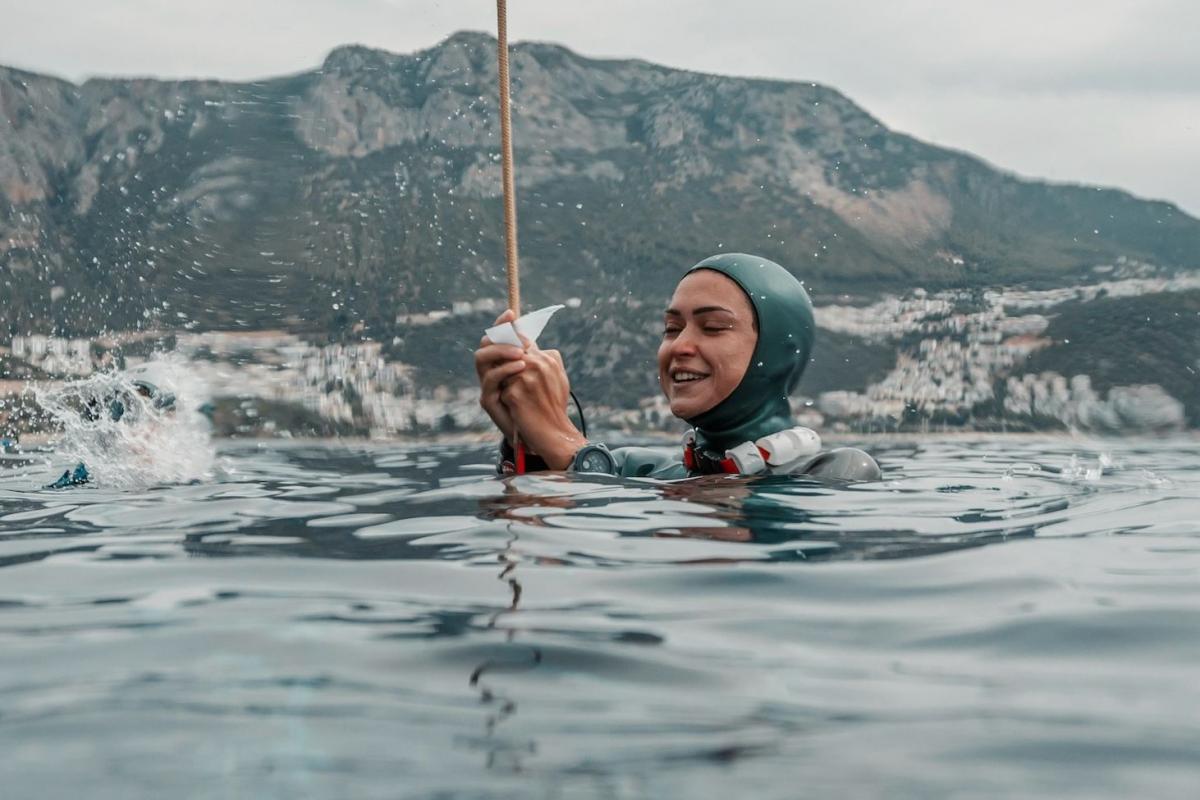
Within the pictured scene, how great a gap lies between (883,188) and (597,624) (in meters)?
40.4

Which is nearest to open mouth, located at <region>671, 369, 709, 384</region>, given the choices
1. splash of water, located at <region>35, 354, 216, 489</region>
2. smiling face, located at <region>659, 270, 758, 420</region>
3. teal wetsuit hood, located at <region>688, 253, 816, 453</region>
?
smiling face, located at <region>659, 270, 758, 420</region>

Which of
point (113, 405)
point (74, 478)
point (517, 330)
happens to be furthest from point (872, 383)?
point (517, 330)

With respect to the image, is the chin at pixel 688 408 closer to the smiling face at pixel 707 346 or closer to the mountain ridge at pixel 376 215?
the smiling face at pixel 707 346

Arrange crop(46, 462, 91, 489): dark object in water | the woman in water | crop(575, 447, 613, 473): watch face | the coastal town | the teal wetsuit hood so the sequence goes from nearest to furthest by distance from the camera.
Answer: the woman in water
the teal wetsuit hood
crop(575, 447, 613, 473): watch face
crop(46, 462, 91, 489): dark object in water
the coastal town

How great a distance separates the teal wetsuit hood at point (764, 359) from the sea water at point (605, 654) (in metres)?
0.82

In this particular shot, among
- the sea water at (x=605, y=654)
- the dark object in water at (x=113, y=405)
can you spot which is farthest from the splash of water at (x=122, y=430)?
the sea water at (x=605, y=654)

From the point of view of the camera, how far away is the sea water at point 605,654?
1996 millimetres

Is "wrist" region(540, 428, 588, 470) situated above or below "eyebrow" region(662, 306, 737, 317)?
below

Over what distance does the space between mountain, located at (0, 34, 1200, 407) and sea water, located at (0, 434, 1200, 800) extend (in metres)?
30.9

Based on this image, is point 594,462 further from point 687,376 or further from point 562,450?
point 687,376

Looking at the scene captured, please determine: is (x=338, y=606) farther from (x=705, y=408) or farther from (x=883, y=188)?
(x=883, y=188)

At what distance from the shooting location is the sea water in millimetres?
1996

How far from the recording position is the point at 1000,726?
2.19 meters

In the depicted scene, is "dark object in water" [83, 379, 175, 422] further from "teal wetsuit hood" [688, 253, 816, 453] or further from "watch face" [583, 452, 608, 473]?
"teal wetsuit hood" [688, 253, 816, 453]
